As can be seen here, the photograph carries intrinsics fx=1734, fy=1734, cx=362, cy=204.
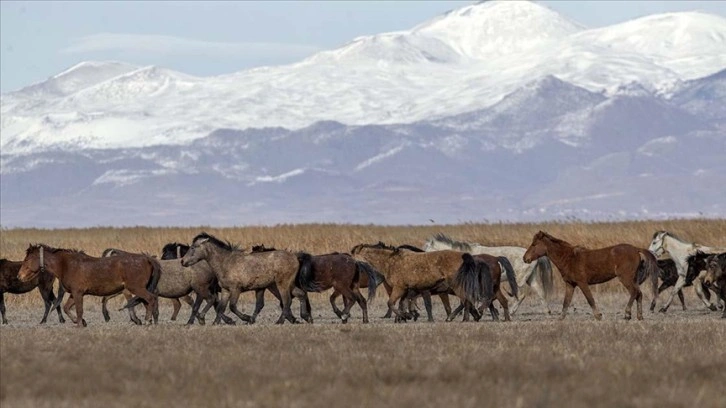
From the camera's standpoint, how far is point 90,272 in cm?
2408

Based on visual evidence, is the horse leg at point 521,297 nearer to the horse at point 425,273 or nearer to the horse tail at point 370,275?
the horse at point 425,273

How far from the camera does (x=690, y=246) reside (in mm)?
29438

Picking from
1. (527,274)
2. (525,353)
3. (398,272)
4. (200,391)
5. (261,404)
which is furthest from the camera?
(527,274)

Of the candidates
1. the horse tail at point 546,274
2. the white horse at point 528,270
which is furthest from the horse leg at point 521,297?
the horse tail at point 546,274

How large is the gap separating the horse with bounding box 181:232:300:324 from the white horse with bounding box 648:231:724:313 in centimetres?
700

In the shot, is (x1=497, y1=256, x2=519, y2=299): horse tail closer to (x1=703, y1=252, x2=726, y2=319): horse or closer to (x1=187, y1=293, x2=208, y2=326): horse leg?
(x1=703, y1=252, x2=726, y2=319): horse

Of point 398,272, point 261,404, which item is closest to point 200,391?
point 261,404

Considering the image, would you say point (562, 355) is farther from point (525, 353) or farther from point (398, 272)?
point (398, 272)

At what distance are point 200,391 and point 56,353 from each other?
372 cm

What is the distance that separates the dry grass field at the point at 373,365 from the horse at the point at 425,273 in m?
0.62

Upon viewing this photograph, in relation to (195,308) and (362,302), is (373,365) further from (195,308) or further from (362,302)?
(195,308)

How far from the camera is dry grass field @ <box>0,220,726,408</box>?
14.4 meters

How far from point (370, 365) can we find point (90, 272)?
8289 millimetres

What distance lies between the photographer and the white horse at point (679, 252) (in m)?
29.1
